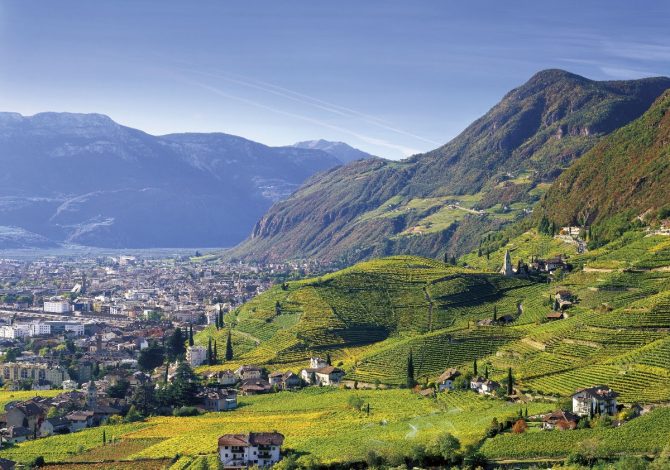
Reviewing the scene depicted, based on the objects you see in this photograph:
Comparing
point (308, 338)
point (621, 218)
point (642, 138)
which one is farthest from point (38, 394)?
point (642, 138)

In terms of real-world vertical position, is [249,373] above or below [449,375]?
below

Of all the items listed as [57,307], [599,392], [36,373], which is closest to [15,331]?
[57,307]

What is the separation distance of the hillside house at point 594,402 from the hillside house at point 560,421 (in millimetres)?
1467

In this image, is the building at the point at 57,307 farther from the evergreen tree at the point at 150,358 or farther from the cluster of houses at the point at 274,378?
the cluster of houses at the point at 274,378

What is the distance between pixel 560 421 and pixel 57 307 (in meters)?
138

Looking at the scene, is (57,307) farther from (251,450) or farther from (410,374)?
(251,450)

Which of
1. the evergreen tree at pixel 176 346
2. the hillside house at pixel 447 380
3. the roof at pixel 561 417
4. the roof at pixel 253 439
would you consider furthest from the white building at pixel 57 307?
the roof at pixel 561 417

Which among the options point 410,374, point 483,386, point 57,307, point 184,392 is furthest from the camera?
point 57,307

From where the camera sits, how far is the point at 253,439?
201ft

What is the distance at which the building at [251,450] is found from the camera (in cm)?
6038

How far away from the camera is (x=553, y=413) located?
60.0 m

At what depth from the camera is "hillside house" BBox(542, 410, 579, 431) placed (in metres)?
57.9

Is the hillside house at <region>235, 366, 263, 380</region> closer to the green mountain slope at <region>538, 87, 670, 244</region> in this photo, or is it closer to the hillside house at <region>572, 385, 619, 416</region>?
the hillside house at <region>572, 385, 619, 416</region>

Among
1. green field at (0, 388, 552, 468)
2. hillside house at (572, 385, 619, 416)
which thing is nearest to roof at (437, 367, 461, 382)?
green field at (0, 388, 552, 468)
